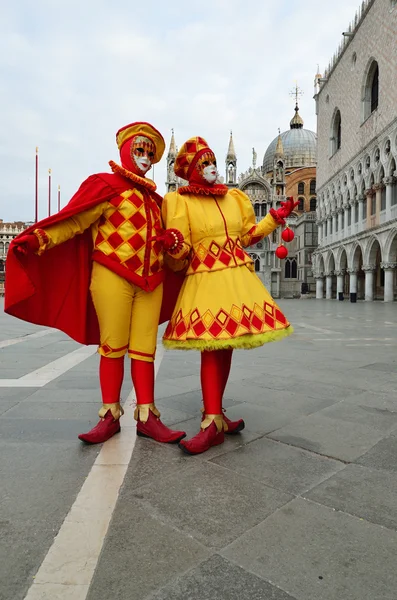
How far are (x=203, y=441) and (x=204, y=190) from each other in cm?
144

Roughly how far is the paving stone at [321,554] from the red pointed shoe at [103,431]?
45.2 inches

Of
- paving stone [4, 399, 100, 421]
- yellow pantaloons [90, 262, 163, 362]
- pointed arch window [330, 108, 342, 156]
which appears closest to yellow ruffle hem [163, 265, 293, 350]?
yellow pantaloons [90, 262, 163, 362]

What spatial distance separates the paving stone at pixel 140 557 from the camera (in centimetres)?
118

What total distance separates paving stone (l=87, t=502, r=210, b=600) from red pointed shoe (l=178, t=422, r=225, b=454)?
2.06 feet

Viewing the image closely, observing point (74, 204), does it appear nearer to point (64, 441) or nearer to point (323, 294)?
point (64, 441)

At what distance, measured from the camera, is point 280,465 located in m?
2.02

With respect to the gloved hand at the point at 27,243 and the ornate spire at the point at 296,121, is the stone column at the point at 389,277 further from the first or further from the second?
the ornate spire at the point at 296,121

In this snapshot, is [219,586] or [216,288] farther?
[216,288]

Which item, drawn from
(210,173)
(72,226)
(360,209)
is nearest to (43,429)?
(72,226)

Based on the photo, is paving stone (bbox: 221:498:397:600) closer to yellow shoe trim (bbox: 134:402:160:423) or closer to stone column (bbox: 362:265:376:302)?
yellow shoe trim (bbox: 134:402:160:423)

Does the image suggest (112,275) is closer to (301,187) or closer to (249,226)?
(249,226)

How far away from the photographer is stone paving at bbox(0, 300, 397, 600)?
4.00 ft

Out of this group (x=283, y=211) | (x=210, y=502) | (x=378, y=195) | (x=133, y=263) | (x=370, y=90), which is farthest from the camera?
(x=370, y=90)

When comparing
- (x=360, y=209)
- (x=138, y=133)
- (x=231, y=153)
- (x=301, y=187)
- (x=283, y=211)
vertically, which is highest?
(x=231, y=153)
